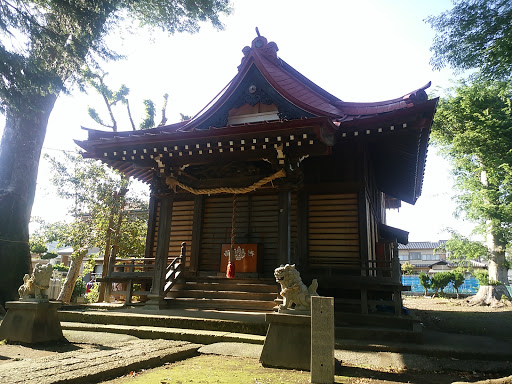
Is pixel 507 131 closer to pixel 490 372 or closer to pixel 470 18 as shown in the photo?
pixel 470 18

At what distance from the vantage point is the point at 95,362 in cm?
438

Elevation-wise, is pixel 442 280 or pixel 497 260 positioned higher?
pixel 497 260

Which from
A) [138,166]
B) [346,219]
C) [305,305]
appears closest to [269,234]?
[346,219]

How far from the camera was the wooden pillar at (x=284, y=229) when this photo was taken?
26.4 ft

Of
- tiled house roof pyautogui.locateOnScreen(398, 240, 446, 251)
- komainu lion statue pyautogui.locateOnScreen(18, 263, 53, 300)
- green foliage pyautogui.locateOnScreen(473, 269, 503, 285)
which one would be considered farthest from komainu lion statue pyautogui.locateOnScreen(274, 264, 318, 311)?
tiled house roof pyautogui.locateOnScreen(398, 240, 446, 251)

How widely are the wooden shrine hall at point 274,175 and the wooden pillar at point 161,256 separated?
28 mm

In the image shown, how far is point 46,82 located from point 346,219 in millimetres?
7817

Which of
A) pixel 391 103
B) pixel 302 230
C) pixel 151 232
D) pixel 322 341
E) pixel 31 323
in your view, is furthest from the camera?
pixel 151 232

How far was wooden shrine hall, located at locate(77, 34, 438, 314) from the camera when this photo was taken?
8.13m

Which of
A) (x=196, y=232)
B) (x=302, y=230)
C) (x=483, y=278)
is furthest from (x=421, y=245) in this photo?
(x=196, y=232)

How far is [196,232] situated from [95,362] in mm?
6844

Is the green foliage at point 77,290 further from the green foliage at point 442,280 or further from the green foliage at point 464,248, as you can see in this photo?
the green foliage at point 442,280

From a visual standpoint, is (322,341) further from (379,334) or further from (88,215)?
(88,215)

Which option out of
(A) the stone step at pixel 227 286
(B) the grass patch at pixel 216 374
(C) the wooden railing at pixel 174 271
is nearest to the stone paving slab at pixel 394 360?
(B) the grass patch at pixel 216 374
